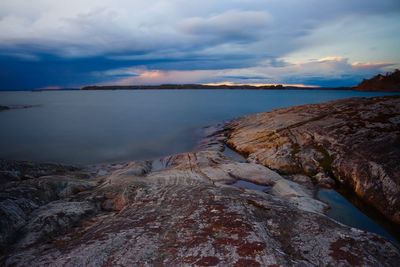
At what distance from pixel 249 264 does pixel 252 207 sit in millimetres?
2894

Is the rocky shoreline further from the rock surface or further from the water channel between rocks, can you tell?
the rock surface

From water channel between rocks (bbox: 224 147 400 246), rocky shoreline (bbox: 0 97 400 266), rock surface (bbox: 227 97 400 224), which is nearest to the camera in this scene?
Answer: rocky shoreline (bbox: 0 97 400 266)

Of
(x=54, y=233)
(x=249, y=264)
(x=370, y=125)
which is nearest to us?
(x=249, y=264)

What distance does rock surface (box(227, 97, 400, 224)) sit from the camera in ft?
40.1

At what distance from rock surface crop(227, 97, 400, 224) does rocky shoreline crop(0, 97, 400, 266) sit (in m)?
1.13

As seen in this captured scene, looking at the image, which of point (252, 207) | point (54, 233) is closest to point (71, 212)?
point (54, 233)

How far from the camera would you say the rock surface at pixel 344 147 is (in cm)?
1221

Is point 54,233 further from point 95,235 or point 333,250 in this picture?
point 333,250

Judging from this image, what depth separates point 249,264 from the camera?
20.3 feet

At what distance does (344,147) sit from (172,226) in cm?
1197

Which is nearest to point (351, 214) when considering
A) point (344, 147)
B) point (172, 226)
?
point (344, 147)

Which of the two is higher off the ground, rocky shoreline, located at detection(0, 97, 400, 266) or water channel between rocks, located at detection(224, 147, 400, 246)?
rocky shoreline, located at detection(0, 97, 400, 266)

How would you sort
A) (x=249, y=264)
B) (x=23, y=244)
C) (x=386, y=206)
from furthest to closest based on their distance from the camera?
(x=386, y=206)
(x=23, y=244)
(x=249, y=264)

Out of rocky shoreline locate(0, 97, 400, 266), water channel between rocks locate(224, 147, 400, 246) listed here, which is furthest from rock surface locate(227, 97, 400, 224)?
rocky shoreline locate(0, 97, 400, 266)
